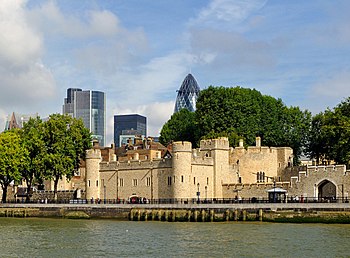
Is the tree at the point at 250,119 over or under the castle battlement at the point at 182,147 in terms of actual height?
over

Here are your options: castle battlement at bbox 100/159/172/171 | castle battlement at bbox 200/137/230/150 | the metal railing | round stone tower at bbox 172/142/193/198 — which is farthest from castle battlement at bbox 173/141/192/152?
the metal railing

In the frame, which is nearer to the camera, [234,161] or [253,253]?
[253,253]

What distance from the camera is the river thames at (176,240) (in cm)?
4669

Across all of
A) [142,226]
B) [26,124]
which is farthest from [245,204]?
[26,124]

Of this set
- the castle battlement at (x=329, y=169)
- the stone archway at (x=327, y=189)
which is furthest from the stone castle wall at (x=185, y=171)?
the castle battlement at (x=329, y=169)

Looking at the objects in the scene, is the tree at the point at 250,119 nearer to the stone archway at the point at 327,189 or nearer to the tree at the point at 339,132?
the tree at the point at 339,132

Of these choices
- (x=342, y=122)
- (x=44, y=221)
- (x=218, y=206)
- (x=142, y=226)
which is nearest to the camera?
(x=142, y=226)

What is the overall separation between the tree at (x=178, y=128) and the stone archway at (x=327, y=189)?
3806 centimetres

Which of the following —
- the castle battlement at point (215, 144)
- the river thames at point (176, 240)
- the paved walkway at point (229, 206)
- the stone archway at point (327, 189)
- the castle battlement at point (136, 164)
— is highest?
the castle battlement at point (215, 144)

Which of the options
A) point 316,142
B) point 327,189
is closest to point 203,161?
point 327,189

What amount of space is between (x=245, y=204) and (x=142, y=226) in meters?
10.7

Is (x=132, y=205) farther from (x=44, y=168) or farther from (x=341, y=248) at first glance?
(x=341, y=248)

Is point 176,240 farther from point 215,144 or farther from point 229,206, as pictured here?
point 215,144

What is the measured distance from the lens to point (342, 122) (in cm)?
8569
